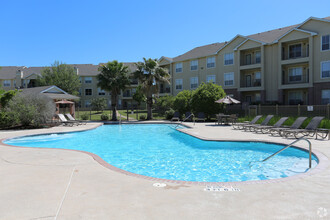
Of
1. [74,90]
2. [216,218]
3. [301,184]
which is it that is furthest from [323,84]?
[74,90]

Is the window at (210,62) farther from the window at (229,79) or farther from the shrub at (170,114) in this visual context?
the shrub at (170,114)

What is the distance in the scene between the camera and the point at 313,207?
12.5ft

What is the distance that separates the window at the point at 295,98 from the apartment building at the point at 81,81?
32.6m

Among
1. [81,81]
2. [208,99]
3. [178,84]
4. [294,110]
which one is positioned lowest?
[294,110]

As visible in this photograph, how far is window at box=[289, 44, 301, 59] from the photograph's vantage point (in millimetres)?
29312

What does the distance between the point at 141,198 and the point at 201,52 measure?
3637cm

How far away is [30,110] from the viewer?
19250 millimetres

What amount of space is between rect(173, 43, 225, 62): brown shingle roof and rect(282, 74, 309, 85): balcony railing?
1087cm

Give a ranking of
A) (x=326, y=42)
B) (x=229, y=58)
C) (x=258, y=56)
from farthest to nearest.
Answer: (x=229, y=58) → (x=258, y=56) → (x=326, y=42)

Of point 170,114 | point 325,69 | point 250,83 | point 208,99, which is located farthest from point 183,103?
point 325,69

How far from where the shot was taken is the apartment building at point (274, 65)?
87.1 feet

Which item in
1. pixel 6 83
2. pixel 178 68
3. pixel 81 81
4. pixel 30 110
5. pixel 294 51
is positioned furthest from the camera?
pixel 81 81

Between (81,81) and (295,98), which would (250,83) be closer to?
(295,98)

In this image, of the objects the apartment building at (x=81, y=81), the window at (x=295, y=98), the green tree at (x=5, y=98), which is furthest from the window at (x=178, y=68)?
the green tree at (x=5, y=98)
